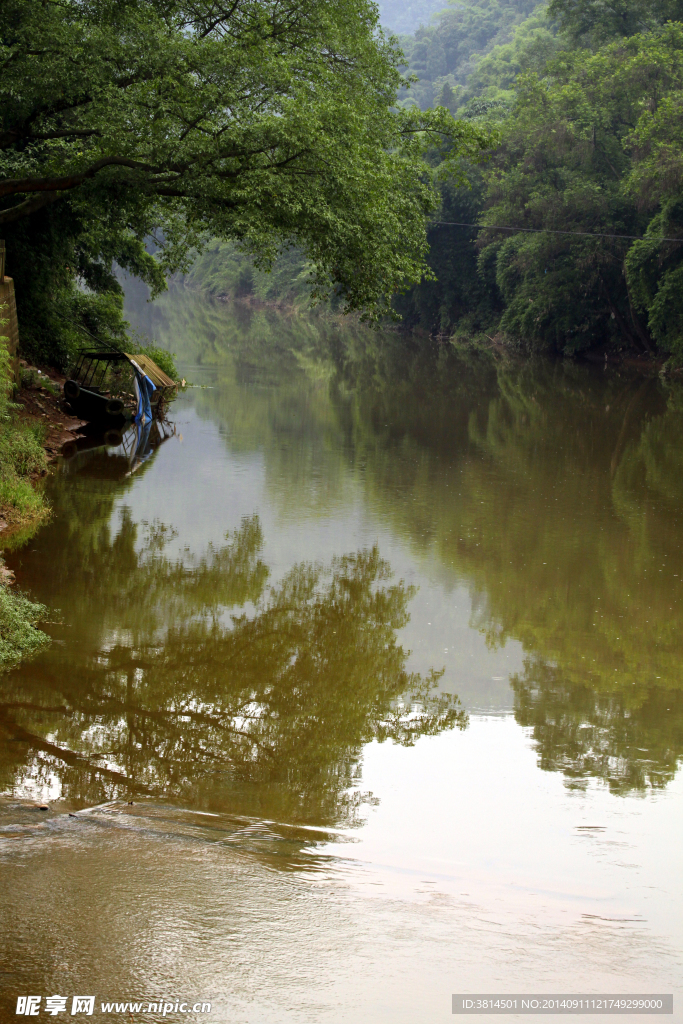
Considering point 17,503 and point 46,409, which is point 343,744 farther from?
point 46,409

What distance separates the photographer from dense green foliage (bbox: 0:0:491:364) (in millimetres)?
14945

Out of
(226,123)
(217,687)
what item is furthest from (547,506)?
(217,687)

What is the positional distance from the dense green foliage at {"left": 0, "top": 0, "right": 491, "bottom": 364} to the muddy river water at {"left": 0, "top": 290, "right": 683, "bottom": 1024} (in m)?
4.47

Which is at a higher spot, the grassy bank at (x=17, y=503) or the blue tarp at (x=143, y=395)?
the blue tarp at (x=143, y=395)

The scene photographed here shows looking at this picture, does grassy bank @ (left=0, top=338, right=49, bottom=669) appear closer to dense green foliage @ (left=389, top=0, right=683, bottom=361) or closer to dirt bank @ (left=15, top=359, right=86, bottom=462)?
dirt bank @ (left=15, top=359, right=86, bottom=462)

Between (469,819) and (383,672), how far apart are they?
271 centimetres

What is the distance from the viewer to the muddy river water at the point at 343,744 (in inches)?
173

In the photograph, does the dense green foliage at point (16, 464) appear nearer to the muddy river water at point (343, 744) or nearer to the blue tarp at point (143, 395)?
the muddy river water at point (343, 744)

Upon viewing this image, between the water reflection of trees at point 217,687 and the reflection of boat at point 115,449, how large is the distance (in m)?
5.35

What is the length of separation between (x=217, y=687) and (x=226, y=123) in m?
10.3

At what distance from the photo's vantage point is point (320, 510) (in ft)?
49.9

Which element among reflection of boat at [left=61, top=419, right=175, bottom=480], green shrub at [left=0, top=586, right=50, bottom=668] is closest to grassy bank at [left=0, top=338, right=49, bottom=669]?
green shrub at [left=0, top=586, right=50, bottom=668]

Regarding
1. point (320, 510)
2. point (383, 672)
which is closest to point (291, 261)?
point (320, 510)

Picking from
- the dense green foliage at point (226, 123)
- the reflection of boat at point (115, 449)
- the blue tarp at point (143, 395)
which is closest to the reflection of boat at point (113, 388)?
the blue tarp at point (143, 395)
